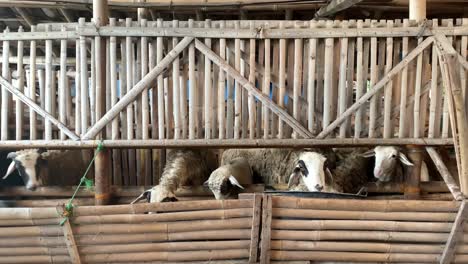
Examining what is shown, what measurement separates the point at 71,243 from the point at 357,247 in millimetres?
2011

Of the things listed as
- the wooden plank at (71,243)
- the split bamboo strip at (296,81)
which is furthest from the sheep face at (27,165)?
the split bamboo strip at (296,81)

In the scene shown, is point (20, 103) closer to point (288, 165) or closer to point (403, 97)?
point (288, 165)

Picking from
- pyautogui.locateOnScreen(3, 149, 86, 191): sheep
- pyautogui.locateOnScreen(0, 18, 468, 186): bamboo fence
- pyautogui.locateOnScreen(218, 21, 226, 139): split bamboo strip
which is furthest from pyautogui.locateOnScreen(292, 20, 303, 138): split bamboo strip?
pyautogui.locateOnScreen(3, 149, 86, 191): sheep

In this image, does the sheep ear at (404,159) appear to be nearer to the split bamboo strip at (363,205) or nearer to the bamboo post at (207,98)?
the split bamboo strip at (363,205)

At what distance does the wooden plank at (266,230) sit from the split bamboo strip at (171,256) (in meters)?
0.12

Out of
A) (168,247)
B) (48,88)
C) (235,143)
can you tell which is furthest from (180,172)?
(168,247)

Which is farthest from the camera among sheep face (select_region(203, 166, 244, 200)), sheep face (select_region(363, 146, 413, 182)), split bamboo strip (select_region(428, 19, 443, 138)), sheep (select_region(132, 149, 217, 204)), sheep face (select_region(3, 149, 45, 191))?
sheep face (select_region(3, 149, 45, 191))

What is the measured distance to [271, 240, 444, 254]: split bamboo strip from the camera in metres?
2.63

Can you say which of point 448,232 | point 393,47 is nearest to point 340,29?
point 393,47

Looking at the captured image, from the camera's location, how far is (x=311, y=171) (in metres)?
3.96

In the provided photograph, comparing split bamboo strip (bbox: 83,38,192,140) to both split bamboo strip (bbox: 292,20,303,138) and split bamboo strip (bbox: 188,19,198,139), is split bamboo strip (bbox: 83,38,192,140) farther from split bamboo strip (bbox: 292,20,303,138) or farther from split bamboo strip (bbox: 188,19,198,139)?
split bamboo strip (bbox: 292,20,303,138)

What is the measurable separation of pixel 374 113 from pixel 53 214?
2.88 m

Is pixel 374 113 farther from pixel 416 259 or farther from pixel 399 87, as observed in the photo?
pixel 416 259

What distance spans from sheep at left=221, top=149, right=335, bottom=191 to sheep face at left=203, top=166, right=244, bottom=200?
670 mm
